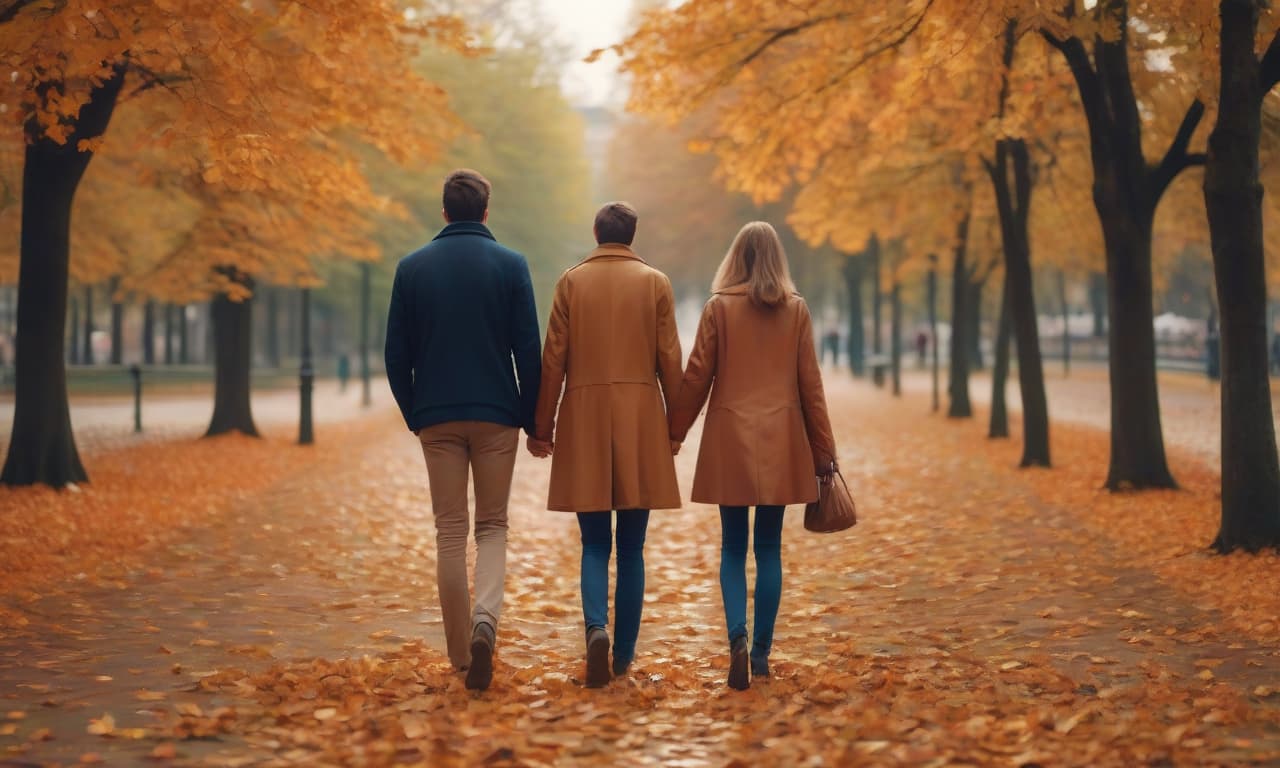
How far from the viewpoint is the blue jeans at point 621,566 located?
558 cm

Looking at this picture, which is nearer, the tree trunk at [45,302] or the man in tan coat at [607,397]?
the man in tan coat at [607,397]

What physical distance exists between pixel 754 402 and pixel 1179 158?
7627 millimetres

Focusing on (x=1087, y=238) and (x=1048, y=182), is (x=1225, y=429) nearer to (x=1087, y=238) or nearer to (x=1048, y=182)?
(x=1048, y=182)

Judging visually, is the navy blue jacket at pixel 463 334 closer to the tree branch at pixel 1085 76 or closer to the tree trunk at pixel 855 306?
the tree branch at pixel 1085 76

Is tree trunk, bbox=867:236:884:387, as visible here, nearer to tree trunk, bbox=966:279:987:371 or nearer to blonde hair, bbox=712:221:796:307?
tree trunk, bbox=966:279:987:371

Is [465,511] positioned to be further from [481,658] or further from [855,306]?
[855,306]

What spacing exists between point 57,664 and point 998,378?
1535 centimetres

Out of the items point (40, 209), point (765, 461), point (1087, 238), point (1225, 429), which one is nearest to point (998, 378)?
point (1087, 238)

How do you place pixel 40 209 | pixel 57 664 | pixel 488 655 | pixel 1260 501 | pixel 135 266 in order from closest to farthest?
pixel 488 655, pixel 57 664, pixel 1260 501, pixel 40 209, pixel 135 266

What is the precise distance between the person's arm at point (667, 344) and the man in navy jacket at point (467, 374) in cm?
53

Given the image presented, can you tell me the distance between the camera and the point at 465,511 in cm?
569

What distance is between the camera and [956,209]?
18.8 metres

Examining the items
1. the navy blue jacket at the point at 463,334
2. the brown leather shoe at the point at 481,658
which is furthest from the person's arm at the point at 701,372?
the brown leather shoe at the point at 481,658

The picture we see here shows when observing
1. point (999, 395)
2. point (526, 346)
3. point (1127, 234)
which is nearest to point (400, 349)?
point (526, 346)
